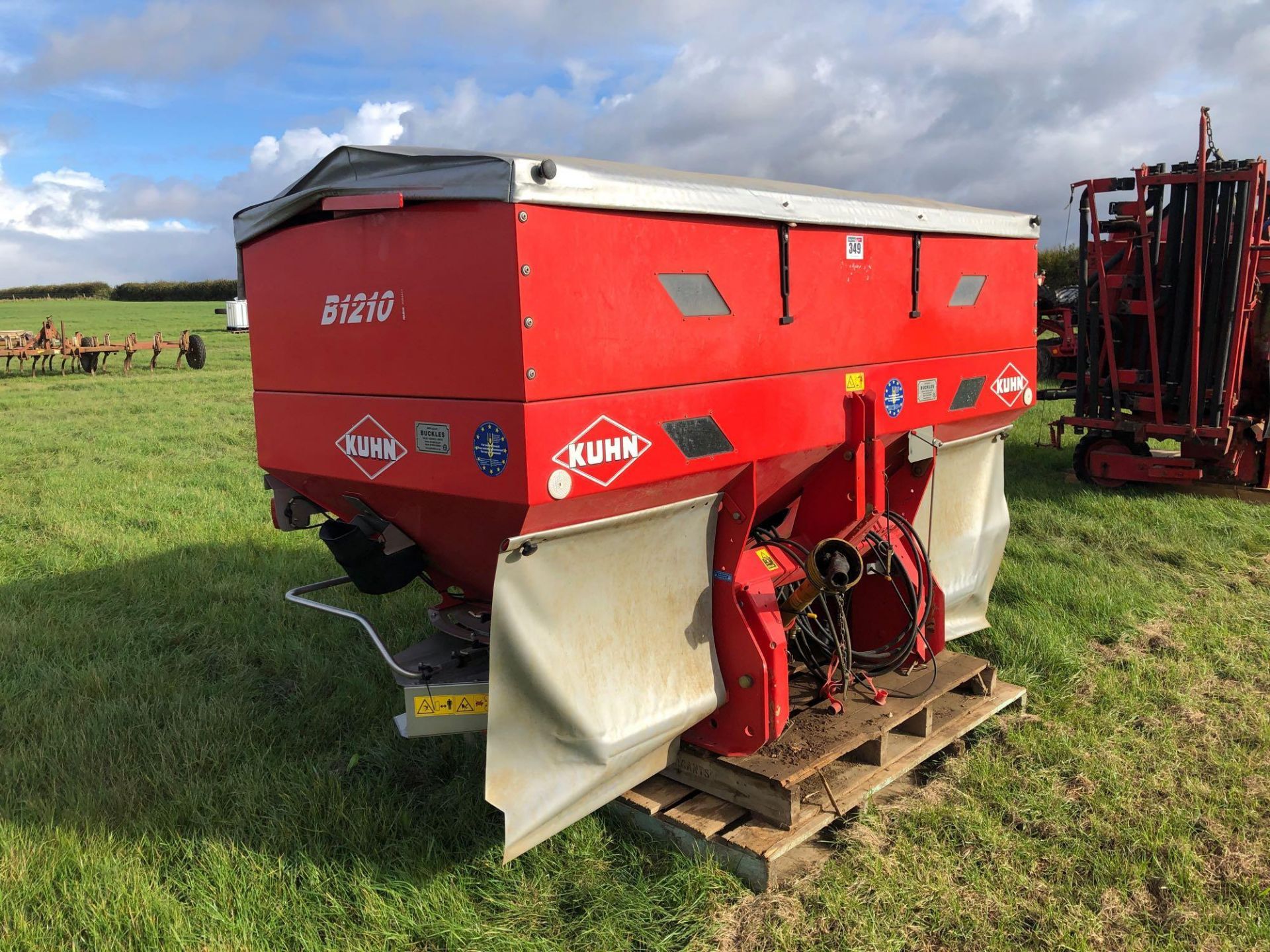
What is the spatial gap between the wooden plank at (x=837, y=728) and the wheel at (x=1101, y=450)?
450cm

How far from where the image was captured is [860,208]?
338cm

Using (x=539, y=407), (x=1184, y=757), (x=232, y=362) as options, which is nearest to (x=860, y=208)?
(x=539, y=407)

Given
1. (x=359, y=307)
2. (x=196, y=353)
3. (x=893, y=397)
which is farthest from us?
(x=196, y=353)

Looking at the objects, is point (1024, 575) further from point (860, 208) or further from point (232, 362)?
point (232, 362)

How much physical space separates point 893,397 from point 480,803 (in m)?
2.13

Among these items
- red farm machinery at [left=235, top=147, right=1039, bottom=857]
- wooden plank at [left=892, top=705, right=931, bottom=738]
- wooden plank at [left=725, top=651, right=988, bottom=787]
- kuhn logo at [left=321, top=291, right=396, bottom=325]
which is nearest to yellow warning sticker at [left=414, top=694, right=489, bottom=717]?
red farm machinery at [left=235, top=147, right=1039, bottom=857]

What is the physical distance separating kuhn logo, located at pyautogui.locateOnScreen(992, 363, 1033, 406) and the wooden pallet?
50.7 inches

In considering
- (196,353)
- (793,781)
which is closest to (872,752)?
(793,781)

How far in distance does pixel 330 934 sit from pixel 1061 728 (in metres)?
2.92

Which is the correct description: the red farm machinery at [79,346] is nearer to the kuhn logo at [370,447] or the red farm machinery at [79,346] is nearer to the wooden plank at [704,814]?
the kuhn logo at [370,447]

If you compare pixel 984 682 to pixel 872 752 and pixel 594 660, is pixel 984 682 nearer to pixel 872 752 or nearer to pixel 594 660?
pixel 872 752

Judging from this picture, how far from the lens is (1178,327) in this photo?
23.8 ft

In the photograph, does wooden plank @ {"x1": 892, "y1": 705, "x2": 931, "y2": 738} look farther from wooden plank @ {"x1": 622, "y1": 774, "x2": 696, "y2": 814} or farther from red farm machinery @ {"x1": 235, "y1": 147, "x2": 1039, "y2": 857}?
wooden plank @ {"x1": 622, "y1": 774, "x2": 696, "y2": 814}

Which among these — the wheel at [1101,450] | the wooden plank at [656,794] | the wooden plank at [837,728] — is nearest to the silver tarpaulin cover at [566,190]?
the wooden plank at [837,728]
